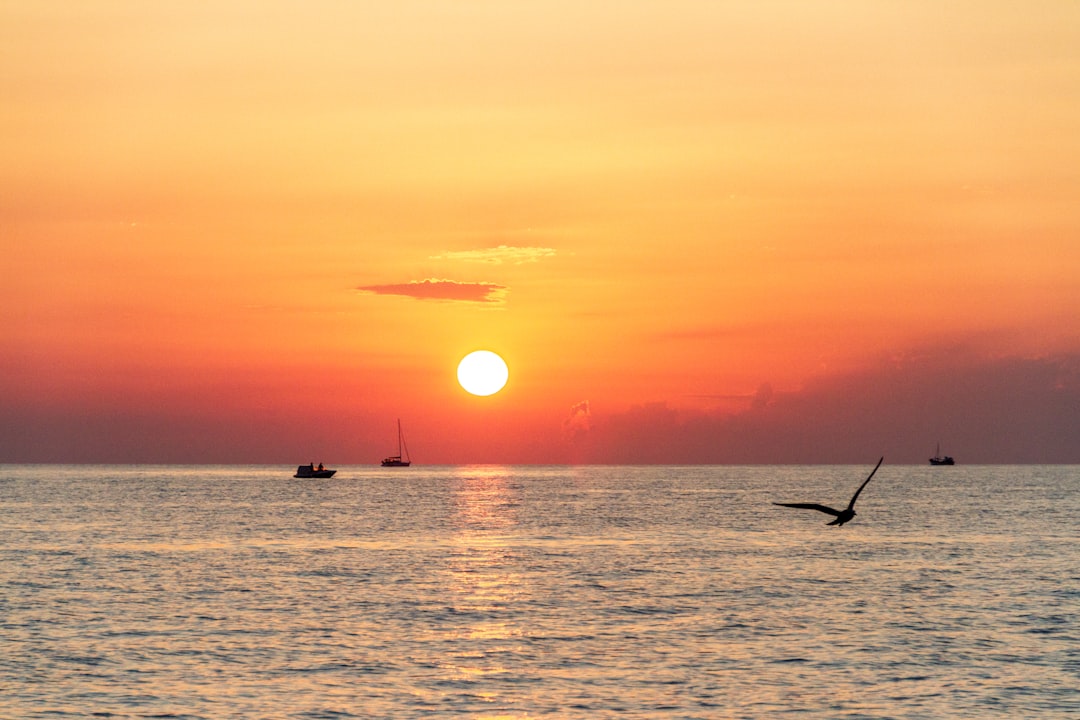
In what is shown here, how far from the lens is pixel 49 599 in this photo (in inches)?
2382

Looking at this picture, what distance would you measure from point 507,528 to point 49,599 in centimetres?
6854

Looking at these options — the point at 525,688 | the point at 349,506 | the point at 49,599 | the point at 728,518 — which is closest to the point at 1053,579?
the point at 525,688

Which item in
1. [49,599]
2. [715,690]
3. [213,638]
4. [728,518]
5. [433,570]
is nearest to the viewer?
[715,690]

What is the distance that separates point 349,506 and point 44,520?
177 feet

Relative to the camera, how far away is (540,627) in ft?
171

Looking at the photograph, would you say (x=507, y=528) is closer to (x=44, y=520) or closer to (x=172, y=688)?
(x=44, y=520)

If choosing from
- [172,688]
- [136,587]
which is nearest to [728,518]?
[136,587]

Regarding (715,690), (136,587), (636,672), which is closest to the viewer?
(715,690)

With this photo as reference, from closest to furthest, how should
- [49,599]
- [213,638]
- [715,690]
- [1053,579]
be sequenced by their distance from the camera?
1. [715,690]
2. [213,638]
3. [49,599]
4. [1053,579]

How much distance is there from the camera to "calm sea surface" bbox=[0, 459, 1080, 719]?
38031mm

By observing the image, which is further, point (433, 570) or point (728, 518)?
point (728, 518)

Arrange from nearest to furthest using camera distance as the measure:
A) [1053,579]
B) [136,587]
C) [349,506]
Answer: [136,587] → [1053,579] → [349,506]

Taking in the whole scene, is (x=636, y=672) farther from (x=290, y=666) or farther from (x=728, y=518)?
(x=728, y=518)

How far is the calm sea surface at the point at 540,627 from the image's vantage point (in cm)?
3803
